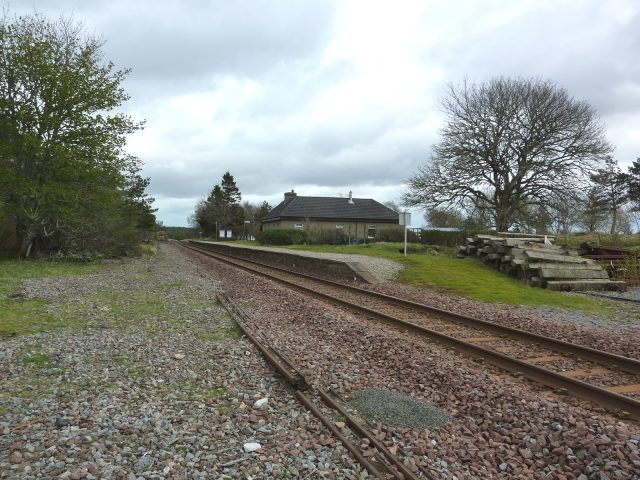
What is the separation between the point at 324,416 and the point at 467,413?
1467 millimetres

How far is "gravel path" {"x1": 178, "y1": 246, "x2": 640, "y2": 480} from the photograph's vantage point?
3.60 m

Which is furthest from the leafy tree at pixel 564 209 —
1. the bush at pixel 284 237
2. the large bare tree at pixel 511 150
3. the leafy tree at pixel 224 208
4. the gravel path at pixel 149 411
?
the leafy tree at pixel 224 208

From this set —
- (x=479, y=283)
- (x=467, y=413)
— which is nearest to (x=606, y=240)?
(x=479, y=283)

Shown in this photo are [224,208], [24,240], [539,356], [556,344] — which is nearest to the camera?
Result: [539,356]

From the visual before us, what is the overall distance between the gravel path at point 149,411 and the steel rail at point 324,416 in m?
0.09

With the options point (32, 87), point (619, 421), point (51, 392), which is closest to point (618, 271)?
point (619, 421)

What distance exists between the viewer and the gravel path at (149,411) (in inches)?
136

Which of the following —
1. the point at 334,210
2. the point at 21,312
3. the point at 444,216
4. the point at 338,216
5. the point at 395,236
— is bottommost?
the point at 21,312

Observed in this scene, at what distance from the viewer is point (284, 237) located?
43.1 meters

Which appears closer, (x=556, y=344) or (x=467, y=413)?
(x=467, y=413)

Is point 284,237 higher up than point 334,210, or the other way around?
point 334,210

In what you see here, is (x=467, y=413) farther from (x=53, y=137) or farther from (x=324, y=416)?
(x=53, y=137)

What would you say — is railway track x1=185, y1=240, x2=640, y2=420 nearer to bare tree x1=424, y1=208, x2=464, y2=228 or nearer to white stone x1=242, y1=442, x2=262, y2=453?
white stone x1=242, y1=442, x2=262, y2=453

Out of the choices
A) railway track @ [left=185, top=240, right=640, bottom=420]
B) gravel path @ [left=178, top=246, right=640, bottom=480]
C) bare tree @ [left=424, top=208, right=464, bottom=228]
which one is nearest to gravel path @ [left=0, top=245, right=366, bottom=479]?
gravel path @ [left=178, top=246, right=640, bottom=480]
